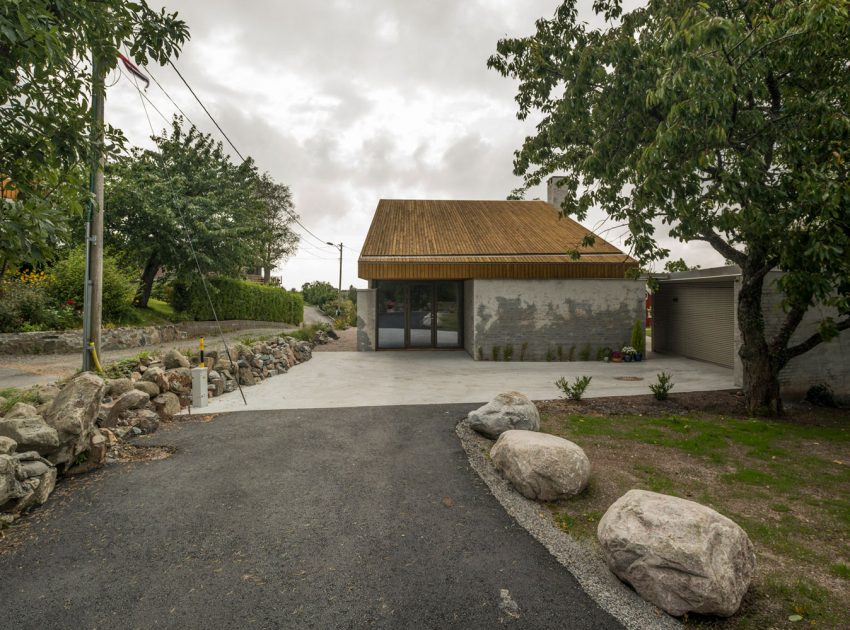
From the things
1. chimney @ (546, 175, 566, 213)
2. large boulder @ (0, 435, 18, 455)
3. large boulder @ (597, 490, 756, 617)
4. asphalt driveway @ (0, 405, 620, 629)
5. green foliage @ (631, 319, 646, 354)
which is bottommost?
asphalt driveway @ (0, 405, 620, 629)

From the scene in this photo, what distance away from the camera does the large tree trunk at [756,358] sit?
783cm

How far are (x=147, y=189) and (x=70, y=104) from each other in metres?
14.2

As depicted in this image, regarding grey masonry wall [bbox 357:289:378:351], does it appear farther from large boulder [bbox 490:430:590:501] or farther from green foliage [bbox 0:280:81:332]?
large boulder [bbox 490:430:590:501]

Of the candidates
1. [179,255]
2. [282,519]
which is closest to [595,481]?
[282,519]

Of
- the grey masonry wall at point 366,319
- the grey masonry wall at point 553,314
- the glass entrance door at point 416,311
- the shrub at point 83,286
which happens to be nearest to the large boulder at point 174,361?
the shrub at point 83,286

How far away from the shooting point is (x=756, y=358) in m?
7.95

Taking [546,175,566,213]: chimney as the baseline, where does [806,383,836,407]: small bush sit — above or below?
below

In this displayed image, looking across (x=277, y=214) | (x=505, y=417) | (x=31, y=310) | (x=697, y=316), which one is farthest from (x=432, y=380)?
(x=277, y=214)

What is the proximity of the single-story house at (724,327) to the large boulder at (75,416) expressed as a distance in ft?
29.8

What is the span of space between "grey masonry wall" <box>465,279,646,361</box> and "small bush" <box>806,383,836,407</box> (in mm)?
5522

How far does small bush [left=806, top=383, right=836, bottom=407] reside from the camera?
8898 mm

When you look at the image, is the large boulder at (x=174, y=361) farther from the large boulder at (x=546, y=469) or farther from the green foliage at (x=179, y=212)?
the green foliage at (x=179, y=212)

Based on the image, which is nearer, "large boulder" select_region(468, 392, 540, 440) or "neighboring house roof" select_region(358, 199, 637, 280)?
"large boulder" select_region(468, 392, 540, 440)

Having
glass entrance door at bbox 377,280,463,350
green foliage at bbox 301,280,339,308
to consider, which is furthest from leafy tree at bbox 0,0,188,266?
green foliage at bbox 301,280,339,308
